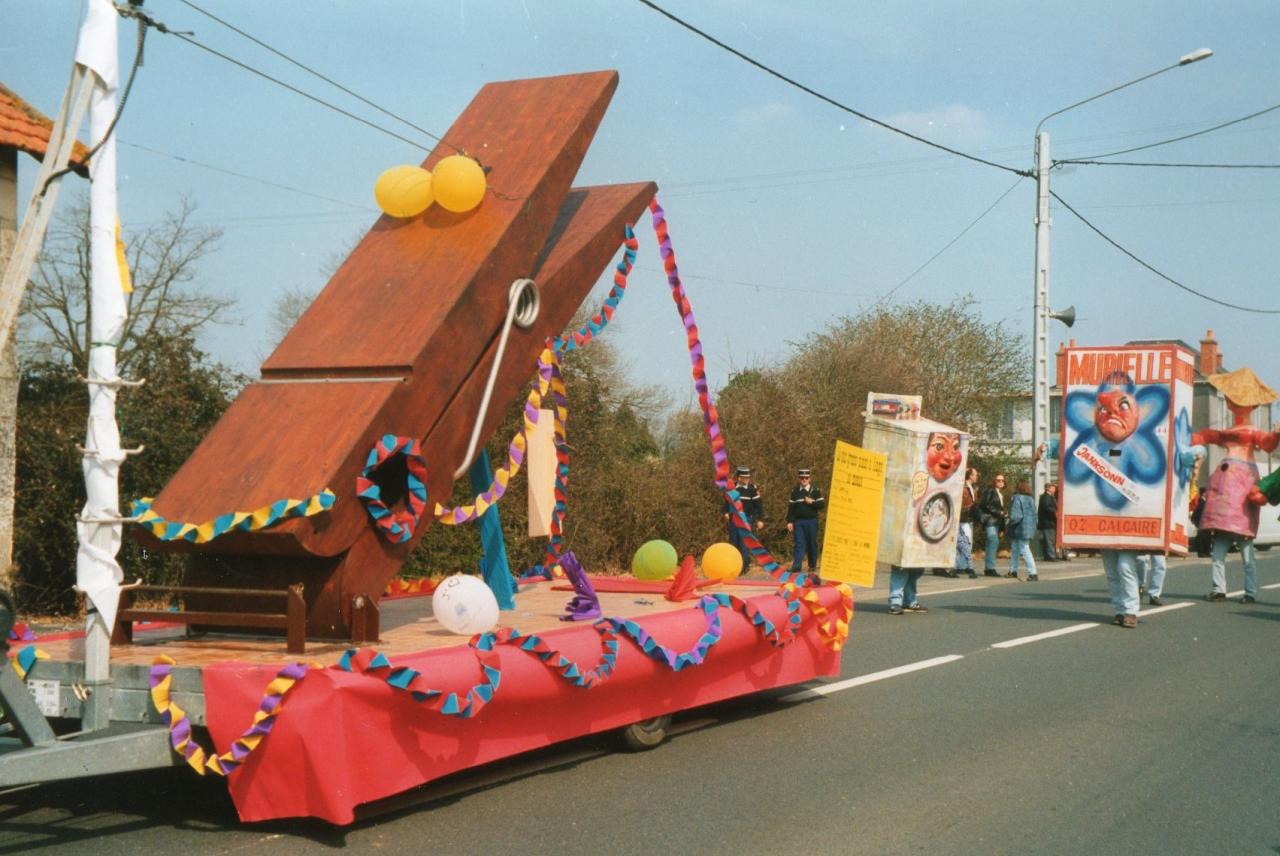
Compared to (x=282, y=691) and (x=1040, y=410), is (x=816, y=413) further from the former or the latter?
(x=282, y=691)

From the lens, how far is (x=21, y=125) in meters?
13.6

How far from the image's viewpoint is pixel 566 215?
8703 mm

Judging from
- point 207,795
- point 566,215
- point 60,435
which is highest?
point 566,215

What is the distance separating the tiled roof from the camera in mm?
13266

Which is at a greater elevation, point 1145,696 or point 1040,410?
point 1040,410

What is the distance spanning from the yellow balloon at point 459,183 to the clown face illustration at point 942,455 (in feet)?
27.2

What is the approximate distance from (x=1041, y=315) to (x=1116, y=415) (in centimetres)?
1266

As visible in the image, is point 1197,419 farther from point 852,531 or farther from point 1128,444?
point 852,531

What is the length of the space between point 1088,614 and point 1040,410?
1117 centimetres

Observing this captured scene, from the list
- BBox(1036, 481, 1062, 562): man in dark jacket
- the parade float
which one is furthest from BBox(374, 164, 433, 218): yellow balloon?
BBox(1036, 481, 1062, 562): man in dark jacket

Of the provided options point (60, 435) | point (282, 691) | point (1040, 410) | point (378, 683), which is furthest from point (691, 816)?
point (1040, 410)

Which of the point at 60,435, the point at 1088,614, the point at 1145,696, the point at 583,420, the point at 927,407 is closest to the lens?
the point at 1145,696

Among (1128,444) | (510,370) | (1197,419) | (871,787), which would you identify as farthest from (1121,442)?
(1197,419)

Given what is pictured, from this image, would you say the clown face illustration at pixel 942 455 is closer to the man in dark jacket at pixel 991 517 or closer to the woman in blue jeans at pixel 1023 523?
the woman in blue jeans at pixel 1023 523
